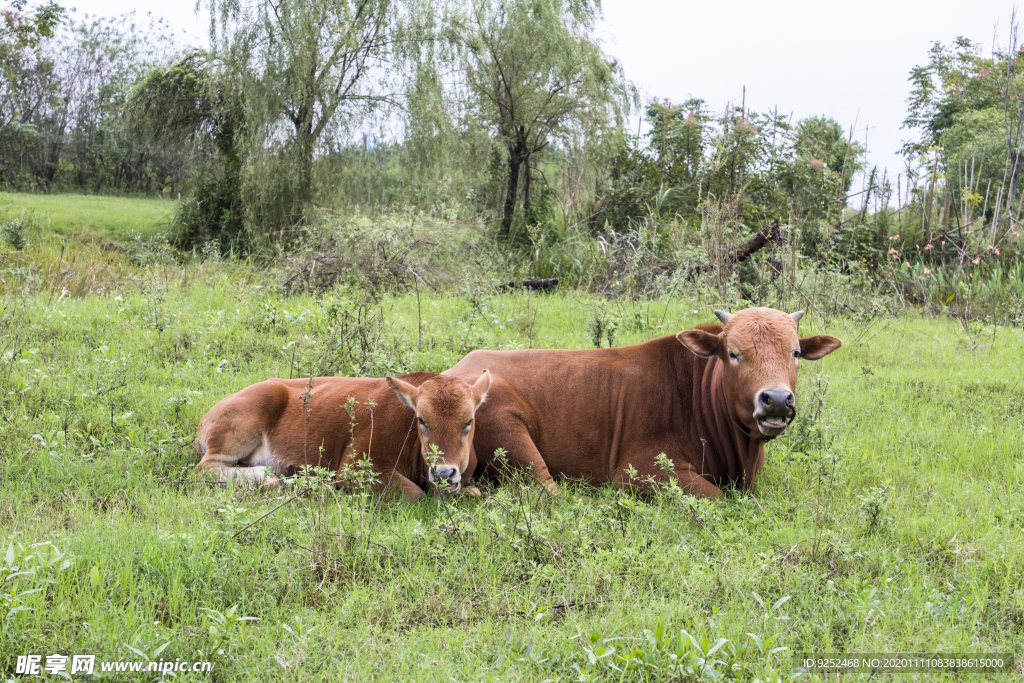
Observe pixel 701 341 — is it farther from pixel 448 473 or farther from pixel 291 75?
pixel 291 75

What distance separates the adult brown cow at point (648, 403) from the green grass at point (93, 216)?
13015 mm

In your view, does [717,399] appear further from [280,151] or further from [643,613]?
[280,151]

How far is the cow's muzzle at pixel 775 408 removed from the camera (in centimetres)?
506

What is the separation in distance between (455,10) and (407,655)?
15434 millimetres

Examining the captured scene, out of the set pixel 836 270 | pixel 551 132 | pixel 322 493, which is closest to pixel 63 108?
pixel 551 132

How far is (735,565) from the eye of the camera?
438cm

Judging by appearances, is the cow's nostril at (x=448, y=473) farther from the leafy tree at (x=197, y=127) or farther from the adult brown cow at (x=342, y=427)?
the leafy tree at (x=197, y=127)

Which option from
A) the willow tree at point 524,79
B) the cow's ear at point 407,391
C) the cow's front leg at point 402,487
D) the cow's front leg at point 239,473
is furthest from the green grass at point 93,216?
the cow's front leg at point 402,487

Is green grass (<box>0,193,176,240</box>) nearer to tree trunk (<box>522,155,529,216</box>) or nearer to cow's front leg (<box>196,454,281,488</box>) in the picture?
tree trunk (<box>522,155,529,216</box>)

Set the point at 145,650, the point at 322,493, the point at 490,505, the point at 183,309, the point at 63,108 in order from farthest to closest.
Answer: the point at 63,108 < the point at 183,309 < the point at 490,505 < the point at 322,493 < the point at 145,650

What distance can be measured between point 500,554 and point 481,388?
154 centimetres

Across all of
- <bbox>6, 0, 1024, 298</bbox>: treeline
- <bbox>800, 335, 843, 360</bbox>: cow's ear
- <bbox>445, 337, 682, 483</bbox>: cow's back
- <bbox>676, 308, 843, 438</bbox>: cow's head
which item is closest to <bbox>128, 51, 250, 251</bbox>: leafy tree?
<bbox>6, 0, 1024, 298</bbox>: treeline

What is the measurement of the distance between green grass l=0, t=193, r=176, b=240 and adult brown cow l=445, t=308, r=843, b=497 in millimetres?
13015

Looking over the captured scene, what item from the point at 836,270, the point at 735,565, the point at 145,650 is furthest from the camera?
the point at 836,270
